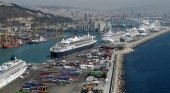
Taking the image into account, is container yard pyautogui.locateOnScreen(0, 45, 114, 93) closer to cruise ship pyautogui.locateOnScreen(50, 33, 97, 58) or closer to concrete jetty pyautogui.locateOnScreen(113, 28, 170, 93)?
concrete jetty pyautogui.locateOnScreen(113, 28, 170, 93)

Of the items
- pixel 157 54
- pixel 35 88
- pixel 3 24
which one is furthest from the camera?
pixel 3 24

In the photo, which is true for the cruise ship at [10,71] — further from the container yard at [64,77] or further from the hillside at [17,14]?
the hillside at [17,14]

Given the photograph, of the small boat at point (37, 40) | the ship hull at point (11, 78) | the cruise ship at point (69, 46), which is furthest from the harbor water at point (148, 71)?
the small boat at point (37, 40)

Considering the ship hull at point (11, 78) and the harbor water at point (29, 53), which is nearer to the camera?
the ship hull at point (11, 78)

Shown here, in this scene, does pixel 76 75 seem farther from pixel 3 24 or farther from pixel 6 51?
pixel 3 24

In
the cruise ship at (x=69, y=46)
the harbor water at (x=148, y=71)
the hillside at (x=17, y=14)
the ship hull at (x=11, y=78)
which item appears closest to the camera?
the ship hull at (x=11, y=78)

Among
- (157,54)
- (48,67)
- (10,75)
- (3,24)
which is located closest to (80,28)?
(3,24)

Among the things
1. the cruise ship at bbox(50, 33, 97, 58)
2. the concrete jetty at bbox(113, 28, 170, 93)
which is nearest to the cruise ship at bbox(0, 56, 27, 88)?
the concrete jetty at bbox(113, 28, 170, 93)

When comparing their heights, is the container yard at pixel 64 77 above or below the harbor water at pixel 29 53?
above
